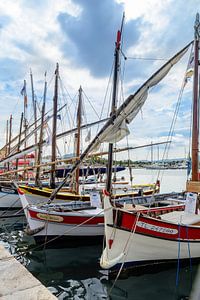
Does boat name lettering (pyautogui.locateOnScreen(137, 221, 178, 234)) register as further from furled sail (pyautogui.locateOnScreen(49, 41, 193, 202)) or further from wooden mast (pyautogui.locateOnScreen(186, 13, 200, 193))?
furled sail (pyautogui.locateOnScreen(49, 41, 193, 202))

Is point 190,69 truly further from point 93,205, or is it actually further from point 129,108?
point 93,205

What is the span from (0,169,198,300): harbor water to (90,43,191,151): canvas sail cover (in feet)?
14.0

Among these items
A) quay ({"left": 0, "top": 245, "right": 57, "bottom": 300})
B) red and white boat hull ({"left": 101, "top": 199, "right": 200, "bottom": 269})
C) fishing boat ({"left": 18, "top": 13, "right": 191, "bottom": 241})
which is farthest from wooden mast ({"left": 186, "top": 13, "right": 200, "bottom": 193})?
quay ({"left": 0, "top": 245, "right": 57, "bottom": 300})

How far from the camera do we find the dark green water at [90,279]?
6.40m

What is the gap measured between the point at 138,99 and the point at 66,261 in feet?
19.9

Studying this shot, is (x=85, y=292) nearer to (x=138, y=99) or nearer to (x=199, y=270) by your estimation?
(x=199, y=270)

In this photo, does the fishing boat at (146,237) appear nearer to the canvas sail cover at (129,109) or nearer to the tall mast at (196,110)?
the canvas sail cover at (129,109)

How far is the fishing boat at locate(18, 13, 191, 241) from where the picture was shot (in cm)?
759

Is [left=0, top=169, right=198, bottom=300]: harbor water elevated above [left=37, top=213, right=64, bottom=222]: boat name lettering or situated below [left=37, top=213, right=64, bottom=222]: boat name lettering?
below

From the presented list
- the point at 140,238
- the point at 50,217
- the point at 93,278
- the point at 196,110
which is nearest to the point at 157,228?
the point at 140,238

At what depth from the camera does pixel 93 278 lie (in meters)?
7.29

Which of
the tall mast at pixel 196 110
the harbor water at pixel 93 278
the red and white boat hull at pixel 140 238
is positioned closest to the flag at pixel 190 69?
the tall mast at pixel 196 110

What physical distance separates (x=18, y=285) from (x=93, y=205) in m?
7.11

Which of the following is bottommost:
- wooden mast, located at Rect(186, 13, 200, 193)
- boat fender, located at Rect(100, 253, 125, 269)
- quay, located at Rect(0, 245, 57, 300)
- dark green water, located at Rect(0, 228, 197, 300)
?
dark green water, located at Rect(0, 228, 197, 300)
